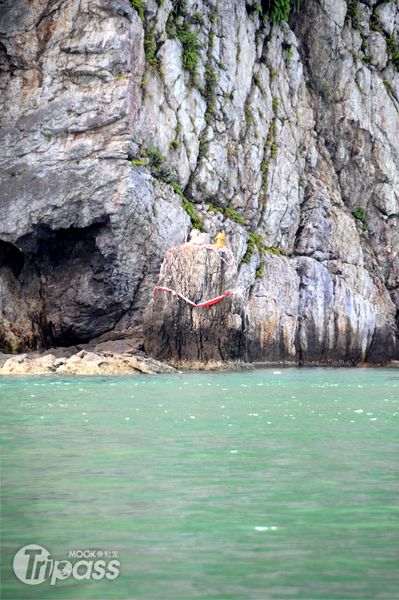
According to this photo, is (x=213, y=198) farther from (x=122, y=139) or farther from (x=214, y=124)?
(x=122, y=139)

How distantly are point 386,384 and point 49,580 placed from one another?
63.2 ft

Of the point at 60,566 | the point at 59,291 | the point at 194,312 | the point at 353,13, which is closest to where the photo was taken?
the point at 60,566

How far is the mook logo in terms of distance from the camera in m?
5.00

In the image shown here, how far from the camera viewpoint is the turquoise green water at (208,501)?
4.99m

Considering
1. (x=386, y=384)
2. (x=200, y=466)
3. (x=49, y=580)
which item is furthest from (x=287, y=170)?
(x=49, y=580)

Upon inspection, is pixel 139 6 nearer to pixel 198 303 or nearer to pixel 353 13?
pixel 198 303

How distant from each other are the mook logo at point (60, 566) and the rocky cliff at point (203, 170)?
24.8 metres

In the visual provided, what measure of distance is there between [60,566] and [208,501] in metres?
1.93

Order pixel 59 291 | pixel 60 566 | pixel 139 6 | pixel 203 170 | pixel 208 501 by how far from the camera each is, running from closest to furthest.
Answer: pixel 60 566 < pixel 208 501 < pixel 59 291 < pixel 139 6 < pixel 203 170

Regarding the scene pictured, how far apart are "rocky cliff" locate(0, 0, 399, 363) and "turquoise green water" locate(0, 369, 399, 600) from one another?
19.0 m

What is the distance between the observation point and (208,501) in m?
6.86

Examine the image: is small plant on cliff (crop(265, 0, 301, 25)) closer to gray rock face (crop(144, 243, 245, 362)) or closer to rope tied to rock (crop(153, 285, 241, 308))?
gray rock face (crop(144, 243, 245, 362))

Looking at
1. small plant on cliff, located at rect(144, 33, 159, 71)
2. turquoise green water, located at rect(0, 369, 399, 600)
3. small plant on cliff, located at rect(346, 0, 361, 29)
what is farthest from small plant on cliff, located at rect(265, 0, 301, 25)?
turquoise green water, located at rect(0, 369, 399, 600)

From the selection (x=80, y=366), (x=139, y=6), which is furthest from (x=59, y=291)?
(x=139, y=6)
